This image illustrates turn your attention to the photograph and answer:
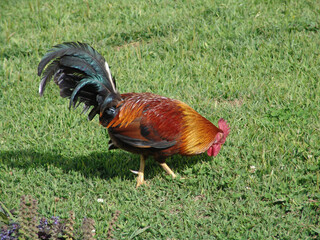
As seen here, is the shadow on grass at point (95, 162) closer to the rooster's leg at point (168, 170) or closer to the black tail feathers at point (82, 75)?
the rooster's leg at point (168, 170)

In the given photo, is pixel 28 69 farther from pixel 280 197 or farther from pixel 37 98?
pixel 280 197

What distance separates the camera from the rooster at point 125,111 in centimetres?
420

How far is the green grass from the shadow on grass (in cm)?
2

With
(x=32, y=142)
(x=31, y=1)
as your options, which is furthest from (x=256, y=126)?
(x=31, y=1)

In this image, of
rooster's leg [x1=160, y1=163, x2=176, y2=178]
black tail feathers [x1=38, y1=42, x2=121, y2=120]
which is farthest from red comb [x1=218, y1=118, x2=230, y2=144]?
black tail feathers [x1=38, y1=42, x2=121, y2=120]

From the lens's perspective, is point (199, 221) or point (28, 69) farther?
point (28, 69)

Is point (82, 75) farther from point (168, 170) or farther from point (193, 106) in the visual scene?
point (193, 106)

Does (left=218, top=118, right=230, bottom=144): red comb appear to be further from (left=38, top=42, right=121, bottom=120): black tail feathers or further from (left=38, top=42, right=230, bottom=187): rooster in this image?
(left=38, top=42, right=121, bottom=120): black tail feathers

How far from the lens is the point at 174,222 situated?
13.5 ft

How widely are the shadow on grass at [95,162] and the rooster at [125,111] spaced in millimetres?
510

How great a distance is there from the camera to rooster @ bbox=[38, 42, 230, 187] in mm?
4195

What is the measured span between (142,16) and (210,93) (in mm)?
2554

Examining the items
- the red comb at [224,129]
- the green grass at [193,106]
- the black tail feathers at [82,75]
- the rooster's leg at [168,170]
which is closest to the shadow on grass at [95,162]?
the green grass at [193,106]

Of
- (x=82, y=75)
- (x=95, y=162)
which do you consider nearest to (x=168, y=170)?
(x=95, y=162)
